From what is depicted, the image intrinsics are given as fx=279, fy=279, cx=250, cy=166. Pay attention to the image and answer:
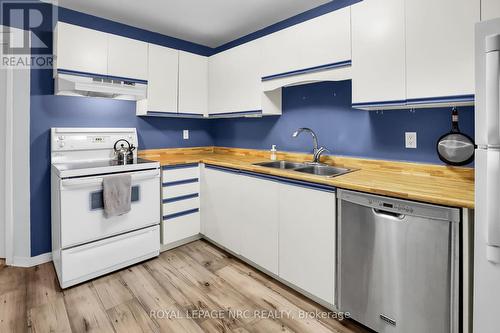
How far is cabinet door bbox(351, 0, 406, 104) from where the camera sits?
1723 mm

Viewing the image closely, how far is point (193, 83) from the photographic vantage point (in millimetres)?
3275

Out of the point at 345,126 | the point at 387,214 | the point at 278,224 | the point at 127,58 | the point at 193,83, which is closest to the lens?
the point at 387,214

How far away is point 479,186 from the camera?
3.80ft

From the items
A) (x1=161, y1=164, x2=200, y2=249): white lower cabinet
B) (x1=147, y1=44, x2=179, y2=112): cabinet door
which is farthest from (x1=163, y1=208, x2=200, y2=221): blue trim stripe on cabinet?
(x1=147, y1=44, x2=179, y2=112): cabinet door

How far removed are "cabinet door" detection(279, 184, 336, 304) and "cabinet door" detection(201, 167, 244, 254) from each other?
56 cm

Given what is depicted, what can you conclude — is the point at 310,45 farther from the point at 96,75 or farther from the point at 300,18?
the point at 96,75

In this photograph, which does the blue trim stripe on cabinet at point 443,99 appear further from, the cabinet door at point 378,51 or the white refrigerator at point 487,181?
the white refrigerator at point 487,181

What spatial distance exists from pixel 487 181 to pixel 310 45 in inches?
61.7

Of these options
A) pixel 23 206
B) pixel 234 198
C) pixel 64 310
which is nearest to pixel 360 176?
pixel 234 198

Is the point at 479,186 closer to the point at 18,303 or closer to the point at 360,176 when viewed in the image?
the point at 360,176

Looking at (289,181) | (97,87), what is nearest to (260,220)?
(289,181)

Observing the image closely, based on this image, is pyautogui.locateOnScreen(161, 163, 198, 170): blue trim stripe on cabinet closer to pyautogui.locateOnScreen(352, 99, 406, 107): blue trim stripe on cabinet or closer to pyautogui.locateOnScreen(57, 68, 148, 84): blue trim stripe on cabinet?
pyautogui.locateOnScreen(57, 68, 148, 84): blue trim stripe on cabinet

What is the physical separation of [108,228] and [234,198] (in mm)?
1093

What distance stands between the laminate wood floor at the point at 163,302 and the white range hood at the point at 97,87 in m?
1.61
